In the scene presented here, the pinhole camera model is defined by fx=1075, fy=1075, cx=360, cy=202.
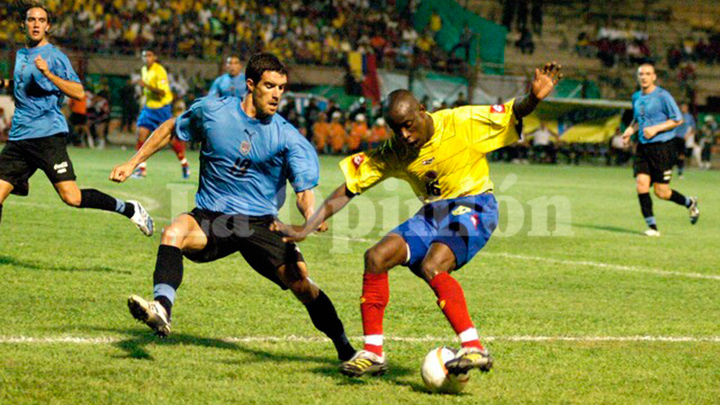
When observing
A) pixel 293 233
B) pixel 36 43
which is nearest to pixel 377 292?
pixel 293 233

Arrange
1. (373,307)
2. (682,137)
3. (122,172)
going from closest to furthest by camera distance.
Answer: (373,307) → (122,172) → (682,137)

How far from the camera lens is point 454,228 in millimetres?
6039

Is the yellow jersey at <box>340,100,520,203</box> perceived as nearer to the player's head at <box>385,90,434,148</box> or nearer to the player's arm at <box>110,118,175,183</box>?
the player's head at <box>385,90,434,148</box>

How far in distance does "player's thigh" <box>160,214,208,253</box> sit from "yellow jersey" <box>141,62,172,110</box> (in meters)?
15.2

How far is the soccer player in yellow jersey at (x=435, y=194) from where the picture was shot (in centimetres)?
580

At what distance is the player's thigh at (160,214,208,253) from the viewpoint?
20.2ft

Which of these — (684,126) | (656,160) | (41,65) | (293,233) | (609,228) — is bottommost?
(684,126)

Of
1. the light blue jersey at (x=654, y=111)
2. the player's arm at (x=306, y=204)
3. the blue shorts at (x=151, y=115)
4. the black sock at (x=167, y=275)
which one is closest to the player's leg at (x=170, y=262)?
the black sock at (x=167, y=275)

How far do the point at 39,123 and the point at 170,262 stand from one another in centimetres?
380

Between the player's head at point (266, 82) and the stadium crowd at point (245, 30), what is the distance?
28063mm

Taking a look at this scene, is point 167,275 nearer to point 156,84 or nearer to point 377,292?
point 377,292

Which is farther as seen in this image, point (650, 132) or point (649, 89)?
point (649, 89)

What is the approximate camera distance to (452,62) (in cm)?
3984

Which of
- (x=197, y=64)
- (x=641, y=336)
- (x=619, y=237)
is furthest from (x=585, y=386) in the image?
(x=197, y=64)
